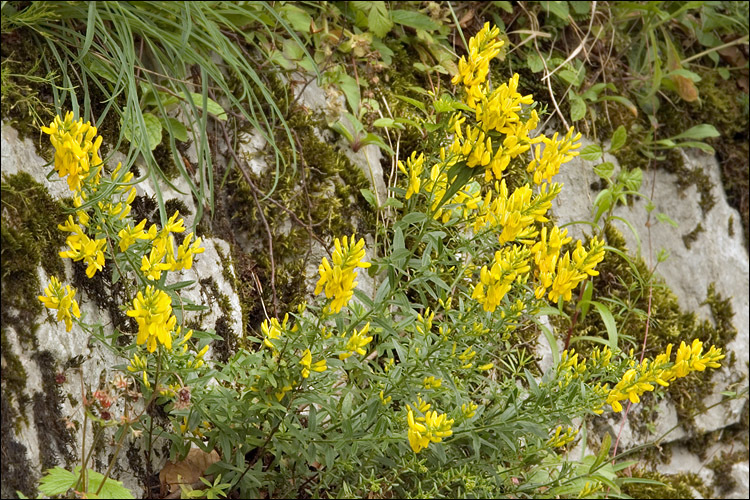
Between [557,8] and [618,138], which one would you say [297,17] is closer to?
[557,8]

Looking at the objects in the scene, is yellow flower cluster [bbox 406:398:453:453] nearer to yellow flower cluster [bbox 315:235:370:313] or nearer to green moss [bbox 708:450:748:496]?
yellow flower cluster [bbox 315:235:370:313]

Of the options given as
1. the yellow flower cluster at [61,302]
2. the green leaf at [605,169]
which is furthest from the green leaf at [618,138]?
the yellow flower cluster at [61,302]

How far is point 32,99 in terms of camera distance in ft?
6.37

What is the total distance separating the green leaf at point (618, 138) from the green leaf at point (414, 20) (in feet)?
2.87

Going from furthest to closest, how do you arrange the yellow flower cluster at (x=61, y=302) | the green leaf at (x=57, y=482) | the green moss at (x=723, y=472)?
the green moss at (x=723, y=472), the yellow flower cluster at (x=61, y=302), the green leaf at (x=57, y=482)

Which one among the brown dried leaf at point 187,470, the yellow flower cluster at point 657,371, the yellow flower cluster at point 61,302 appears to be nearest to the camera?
the yellow flower cluster at point 61,302

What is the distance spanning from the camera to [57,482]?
143 centimetres

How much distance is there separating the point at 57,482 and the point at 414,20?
2.10m

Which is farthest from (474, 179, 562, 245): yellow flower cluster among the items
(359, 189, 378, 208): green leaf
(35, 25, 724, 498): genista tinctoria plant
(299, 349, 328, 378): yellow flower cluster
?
(359, 189, 378, 208): green leaf

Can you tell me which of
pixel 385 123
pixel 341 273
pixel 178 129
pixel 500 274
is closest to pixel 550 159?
pixel 500 274

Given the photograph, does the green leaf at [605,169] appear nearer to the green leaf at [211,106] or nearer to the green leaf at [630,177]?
the green leaf at [630,177]

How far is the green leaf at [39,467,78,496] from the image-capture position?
140cm

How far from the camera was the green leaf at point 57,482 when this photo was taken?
1.40 metres

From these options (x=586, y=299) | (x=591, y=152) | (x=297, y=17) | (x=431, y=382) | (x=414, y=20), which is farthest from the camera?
(x=591, y=152)
